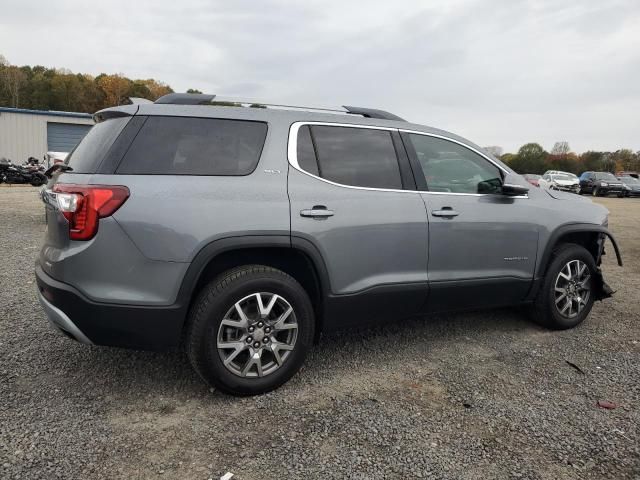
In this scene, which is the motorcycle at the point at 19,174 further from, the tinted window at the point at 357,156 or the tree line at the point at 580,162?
the tree line at the point at 580,162

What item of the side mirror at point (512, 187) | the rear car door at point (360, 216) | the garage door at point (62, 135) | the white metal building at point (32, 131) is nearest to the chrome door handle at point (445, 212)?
the rear car door at point (360, 216)

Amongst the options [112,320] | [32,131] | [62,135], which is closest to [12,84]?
[62,135]

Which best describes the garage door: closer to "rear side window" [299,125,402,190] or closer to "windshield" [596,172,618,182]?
"windshield" [596,172,618,182]

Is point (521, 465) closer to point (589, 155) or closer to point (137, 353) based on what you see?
point (137, 353)

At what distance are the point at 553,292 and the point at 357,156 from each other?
2.17 meters

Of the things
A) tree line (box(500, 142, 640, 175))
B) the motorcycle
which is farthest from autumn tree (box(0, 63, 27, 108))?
tree line (box(500, 142, 640, 175))

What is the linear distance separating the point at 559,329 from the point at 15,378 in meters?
4.21

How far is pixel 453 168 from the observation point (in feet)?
12.6

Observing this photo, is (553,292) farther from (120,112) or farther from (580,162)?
(580,162)

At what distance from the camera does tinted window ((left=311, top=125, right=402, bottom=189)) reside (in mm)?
3264

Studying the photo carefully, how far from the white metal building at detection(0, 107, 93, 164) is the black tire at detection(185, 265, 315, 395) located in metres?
34.5

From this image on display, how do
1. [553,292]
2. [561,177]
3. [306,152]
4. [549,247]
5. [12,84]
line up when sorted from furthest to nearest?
[12,84] → [561,177] → [553,292] → [549,247] → [306,152]

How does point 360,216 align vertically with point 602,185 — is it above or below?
below

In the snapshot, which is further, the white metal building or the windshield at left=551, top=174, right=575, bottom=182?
the white metal building
